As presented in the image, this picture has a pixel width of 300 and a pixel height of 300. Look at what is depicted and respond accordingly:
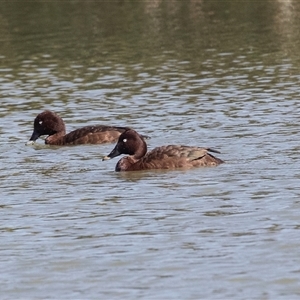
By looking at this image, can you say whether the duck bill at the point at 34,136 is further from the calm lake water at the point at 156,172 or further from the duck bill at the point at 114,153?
Answer: the duck bill at the point at 114,153

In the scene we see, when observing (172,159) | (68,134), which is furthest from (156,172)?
(68,134)

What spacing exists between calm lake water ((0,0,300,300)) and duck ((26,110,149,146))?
0.59 feet

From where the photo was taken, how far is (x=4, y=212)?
14.7 meters

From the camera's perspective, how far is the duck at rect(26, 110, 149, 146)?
20781mm

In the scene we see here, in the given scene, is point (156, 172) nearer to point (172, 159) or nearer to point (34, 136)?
point (172, 159)

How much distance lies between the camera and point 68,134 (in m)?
21.3

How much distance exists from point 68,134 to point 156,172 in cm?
416

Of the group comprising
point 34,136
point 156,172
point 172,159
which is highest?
point 172,159

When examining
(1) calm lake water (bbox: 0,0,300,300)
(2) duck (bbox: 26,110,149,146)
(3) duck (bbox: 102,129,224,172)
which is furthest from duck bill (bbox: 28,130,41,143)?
(3) duck (bbox: 102,129,224,172)

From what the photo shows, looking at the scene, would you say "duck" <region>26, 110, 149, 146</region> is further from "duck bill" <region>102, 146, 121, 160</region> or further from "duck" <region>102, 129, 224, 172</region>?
"duck" <region>102, 129, 224, 172</region>

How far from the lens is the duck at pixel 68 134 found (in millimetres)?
20781

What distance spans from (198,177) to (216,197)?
1.63 meters

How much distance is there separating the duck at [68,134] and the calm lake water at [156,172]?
0.18m

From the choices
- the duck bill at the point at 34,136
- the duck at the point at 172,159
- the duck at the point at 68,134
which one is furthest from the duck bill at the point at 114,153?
the duck bill at the point at 34,136
